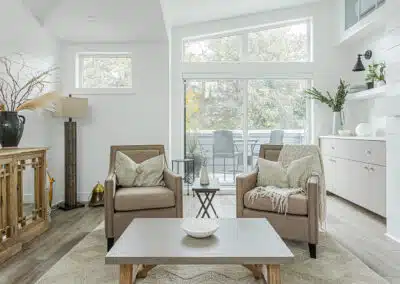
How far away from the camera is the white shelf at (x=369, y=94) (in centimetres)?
461

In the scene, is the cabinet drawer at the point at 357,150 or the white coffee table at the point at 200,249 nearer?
the white coffee table at the point at 200,249

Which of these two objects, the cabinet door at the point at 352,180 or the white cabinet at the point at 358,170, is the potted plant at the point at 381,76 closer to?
the white cabinet at the point at 358,170

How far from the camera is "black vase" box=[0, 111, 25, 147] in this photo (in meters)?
3.16

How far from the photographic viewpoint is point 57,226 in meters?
3.73

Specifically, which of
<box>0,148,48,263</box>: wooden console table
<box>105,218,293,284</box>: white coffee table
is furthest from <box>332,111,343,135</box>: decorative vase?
<box>0,148,48,263</box>: wooden console table

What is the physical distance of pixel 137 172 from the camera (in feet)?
11.4

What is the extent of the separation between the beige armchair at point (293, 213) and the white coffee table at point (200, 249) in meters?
0.63

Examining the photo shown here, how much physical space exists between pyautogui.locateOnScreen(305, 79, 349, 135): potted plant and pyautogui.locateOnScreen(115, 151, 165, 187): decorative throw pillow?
10.8 ft

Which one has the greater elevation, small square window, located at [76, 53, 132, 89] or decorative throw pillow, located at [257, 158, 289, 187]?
small square window, located at [76, 53, 132, 89]

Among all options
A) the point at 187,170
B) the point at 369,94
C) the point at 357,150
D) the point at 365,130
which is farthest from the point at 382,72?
the point at 187,170

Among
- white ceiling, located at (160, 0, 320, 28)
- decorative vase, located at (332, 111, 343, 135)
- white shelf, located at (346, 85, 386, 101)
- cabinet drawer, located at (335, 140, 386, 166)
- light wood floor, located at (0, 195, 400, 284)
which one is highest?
white ceiling, located at (160, 0, 320, 28)

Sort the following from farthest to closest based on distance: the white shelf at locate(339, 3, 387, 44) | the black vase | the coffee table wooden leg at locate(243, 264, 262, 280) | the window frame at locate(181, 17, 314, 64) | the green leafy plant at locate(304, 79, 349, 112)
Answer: the window frame at locate(181, 17, 314, 64) < the green leafy plant at locate(304, 79, 349, 112) < the white shelf at locate(339, 3, 387, 44) < the black vase < the coffee table wooden leg at locate(243, 264, 262, 280)

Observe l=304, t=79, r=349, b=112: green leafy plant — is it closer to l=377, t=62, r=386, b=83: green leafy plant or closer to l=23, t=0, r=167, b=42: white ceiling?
l=377, t=62, r=386, b=83: green leafy plant

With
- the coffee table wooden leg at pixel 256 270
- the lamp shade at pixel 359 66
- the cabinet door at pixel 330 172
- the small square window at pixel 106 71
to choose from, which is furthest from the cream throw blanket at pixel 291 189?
the small square window at pixel 106 71
